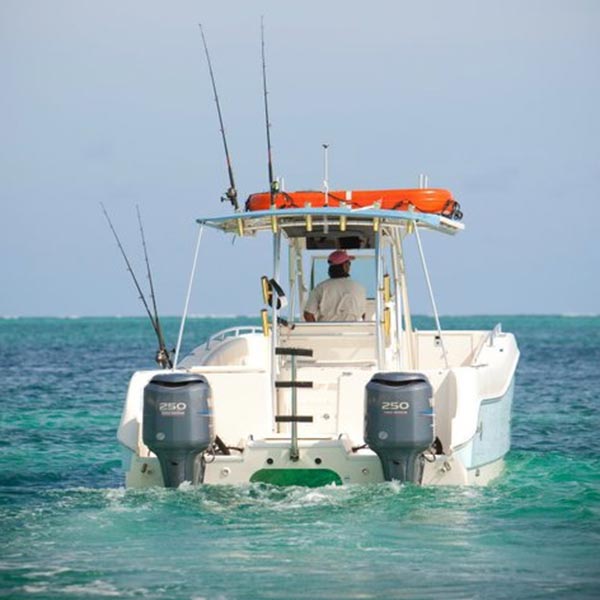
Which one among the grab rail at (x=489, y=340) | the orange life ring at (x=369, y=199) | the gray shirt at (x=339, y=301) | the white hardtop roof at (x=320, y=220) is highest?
the orange life ring at (x=369, y=199)

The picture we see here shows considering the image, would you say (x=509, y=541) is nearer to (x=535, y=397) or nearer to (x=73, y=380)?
(x=535, y=397)

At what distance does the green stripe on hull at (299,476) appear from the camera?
→ 452 inches

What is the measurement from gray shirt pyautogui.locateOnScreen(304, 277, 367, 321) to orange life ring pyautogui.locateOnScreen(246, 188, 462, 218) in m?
0.75

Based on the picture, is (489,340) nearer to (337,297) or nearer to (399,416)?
(337,297)

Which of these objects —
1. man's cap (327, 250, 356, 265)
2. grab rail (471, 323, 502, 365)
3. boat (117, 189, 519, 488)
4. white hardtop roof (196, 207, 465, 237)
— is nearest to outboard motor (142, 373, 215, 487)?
boat (117, 189, 519, 488)

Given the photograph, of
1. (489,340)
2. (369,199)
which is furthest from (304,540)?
(489,340)

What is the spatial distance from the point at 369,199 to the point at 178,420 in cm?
282

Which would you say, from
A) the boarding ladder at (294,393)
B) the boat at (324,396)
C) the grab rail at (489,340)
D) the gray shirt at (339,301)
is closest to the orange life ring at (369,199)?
the boat at (324,396)

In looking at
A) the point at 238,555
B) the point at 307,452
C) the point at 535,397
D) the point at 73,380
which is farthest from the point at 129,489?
the point at 73,380

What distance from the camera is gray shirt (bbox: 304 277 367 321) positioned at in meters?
13.1

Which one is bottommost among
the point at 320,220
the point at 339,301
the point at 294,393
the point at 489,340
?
the point at 294,393

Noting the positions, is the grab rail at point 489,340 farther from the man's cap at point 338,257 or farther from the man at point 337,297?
the man's cap at point 338,257

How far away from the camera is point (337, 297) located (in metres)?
13.1

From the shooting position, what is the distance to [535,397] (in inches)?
1068
